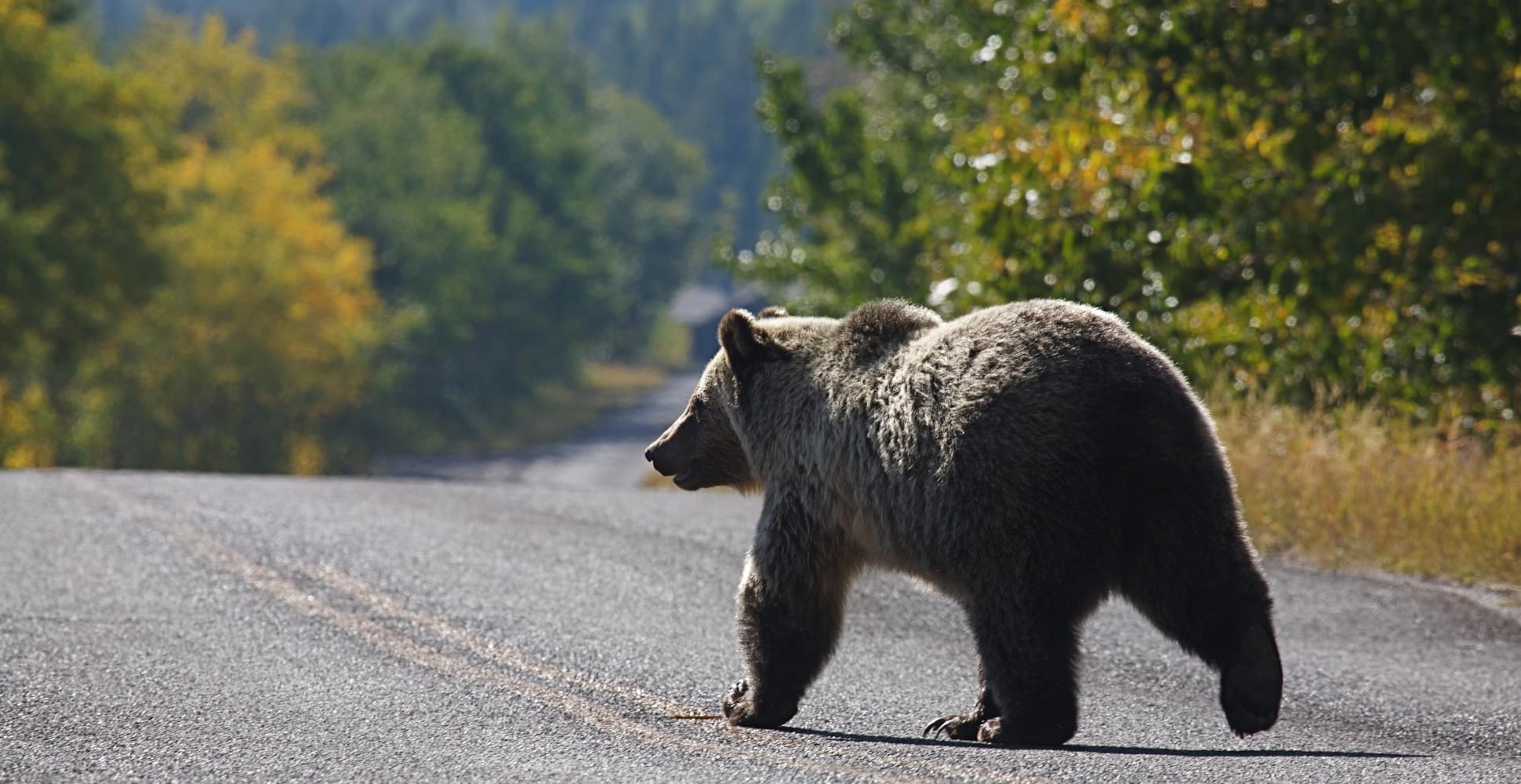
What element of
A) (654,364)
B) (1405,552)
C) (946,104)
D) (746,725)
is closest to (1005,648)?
(746,725)

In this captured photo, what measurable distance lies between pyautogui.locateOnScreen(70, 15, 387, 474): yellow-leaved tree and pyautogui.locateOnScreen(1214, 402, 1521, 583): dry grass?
3336 cm

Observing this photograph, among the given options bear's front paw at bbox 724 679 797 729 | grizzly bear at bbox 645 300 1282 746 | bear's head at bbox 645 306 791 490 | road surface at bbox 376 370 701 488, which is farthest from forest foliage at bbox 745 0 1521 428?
road surface at bbox 376 370 701 488

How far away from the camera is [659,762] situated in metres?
5.17

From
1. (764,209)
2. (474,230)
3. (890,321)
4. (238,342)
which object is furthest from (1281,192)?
(474,230)

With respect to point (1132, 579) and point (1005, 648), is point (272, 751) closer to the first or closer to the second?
point (1005, 648)

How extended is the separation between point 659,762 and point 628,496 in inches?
361

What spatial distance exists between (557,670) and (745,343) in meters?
1.48

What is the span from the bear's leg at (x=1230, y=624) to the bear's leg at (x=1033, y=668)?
0.29m

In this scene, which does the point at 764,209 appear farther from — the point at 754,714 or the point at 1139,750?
the point at 1139,750

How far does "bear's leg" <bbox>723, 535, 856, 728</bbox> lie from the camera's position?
19.5ft

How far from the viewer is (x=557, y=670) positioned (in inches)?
270

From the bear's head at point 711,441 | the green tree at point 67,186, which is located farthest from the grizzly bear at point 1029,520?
the green tree at point 67,186

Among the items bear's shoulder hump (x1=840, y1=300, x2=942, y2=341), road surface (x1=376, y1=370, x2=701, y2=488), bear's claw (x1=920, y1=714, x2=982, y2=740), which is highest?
road surface (x1=376, y1=370, x2=701, y2=488)

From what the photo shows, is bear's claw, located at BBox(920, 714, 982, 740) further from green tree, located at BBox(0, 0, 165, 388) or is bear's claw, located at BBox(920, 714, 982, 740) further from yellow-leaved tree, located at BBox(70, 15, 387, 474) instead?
yellow-leaved tree, located at BBox(70, 15, 387, 474)
